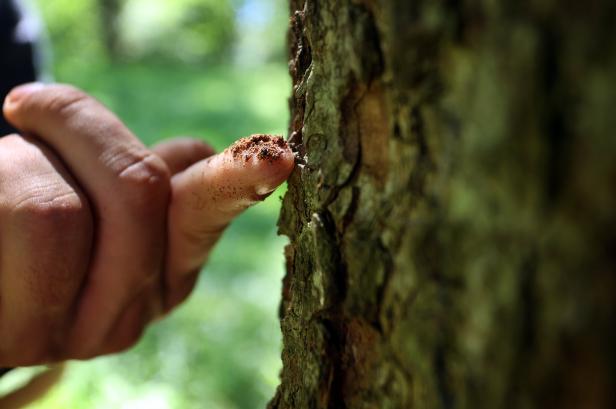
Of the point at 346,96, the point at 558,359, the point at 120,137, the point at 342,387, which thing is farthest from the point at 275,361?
the point at 558,359

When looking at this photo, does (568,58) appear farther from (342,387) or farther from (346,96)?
(342,387)


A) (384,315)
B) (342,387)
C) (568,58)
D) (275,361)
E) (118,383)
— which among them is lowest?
(275,361)

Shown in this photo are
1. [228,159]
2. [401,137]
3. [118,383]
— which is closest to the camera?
[401,137]

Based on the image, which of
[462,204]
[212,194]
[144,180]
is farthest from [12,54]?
[462,204]

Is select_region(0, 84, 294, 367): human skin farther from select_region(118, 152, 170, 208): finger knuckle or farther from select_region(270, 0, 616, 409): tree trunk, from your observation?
select_region(270, 0, 616, 409): tree trunk

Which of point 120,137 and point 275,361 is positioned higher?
point 120,137

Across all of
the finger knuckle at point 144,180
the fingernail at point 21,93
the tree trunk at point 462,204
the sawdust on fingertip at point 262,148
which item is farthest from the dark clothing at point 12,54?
the tree trunk at point 462,204

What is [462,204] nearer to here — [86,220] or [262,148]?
[262,148]
